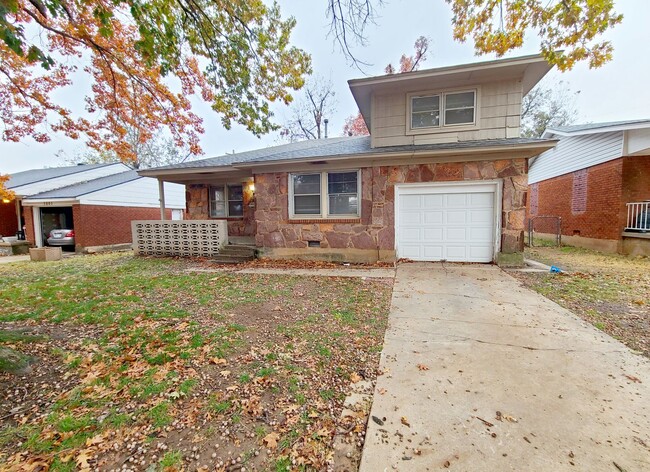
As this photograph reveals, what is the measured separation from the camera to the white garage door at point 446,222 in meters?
7.43

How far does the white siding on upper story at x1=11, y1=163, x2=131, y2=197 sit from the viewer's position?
46.3 feet

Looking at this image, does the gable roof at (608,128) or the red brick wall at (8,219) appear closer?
the gable roof at (608,128)

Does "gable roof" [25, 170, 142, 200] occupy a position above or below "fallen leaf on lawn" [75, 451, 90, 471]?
above

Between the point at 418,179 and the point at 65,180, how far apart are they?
19.1 meters

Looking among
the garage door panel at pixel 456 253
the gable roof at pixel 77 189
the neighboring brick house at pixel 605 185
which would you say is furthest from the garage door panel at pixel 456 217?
the gable roof at pixel 77 189

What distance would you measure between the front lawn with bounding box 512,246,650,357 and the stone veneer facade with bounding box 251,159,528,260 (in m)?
1.48

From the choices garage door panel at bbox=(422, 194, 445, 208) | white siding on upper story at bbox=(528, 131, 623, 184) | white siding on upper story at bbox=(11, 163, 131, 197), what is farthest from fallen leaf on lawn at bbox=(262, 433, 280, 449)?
white siding on upper story at bbox=(11, 163, 131, 197)

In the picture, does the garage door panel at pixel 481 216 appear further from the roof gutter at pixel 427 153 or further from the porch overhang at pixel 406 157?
the roof gutter at pixel 427 153

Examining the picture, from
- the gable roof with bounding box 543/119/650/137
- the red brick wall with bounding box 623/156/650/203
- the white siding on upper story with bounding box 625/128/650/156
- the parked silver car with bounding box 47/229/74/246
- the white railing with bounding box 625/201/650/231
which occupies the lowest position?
the parked silver car with bounding box 47/229/74/246


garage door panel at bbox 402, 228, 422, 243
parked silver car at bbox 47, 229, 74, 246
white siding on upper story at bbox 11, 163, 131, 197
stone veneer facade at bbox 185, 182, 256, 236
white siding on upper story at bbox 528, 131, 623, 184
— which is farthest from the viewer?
white siding on upper story at bbox 11, 163, 131, 197

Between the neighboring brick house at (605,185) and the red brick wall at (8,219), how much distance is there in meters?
27.6

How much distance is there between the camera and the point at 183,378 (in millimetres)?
2625

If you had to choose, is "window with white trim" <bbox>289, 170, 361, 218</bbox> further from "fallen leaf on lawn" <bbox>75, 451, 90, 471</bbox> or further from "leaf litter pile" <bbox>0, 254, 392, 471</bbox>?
"fallen leaf on lawn" <bbox>75, 451, 90, 471</bbox>

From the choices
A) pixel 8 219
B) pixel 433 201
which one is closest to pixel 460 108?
pixel 433 201
